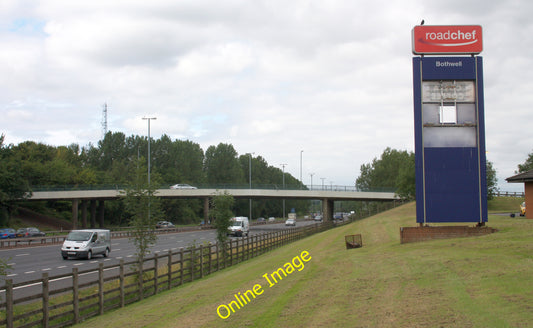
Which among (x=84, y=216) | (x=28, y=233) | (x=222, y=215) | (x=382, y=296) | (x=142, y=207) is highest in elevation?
(x=142, y=207)

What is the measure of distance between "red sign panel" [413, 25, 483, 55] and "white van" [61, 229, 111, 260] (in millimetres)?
22470

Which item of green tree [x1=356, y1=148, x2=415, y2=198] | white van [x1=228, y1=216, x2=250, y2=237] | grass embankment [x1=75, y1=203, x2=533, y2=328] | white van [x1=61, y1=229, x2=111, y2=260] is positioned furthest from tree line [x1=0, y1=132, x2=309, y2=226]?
grass embankment [x1=75, y1=203, x2=533, y2=328]

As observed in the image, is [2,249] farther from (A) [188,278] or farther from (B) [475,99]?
(B) [475,99]

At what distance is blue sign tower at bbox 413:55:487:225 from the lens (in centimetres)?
2238

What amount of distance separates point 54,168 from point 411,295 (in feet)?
292

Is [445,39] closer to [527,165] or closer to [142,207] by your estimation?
[142,207]

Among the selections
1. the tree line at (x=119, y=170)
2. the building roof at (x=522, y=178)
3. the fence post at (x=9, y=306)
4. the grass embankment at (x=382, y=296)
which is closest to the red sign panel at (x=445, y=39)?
the grass embankment at (x=382, y=296)

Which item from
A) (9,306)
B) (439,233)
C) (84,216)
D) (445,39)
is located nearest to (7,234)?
(84,216)

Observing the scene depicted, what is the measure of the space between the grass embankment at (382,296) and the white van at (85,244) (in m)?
16.2

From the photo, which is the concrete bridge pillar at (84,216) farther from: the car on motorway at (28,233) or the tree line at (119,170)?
the car on motorway at (28,233)

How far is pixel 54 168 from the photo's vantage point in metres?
89.3

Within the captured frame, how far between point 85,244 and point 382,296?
2459 centimetres

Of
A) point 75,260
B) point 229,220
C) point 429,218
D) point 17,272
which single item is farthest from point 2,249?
point 429,218

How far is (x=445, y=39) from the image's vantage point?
2338 centimetres
